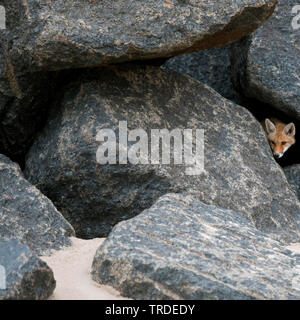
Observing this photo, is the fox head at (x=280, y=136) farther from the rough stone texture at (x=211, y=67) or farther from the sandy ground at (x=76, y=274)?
the sandy ground at (x=76, y=274)

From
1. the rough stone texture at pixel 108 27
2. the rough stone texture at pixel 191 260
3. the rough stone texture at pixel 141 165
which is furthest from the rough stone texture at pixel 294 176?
the rough stone texture at pixel 191 260

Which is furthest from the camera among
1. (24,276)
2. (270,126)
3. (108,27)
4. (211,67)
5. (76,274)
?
(270,126)

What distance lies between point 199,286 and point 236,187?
1.92 m

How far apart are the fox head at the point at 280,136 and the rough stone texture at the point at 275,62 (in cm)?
82

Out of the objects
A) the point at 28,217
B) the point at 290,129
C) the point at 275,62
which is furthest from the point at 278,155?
the point at 28,217

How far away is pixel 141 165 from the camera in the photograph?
461cm

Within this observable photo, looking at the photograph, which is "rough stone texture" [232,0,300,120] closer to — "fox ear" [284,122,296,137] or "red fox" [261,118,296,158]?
"fox ear" [284,122,296,137]

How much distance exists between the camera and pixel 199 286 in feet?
10.2

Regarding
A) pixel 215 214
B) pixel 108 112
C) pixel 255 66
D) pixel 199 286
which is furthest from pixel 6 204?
pixel 255 66

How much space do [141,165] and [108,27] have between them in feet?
3.34

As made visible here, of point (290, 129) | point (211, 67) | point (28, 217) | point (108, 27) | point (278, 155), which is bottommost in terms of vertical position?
point (278, 155)

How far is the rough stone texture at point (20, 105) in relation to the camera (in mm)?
4943

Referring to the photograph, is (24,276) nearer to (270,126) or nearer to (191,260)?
(191,260)

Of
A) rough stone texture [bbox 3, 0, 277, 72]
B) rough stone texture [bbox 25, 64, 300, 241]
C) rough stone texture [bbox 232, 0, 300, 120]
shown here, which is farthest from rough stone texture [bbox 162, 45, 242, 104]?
rough stone texture [bbox 3, 0, 277, 72]
